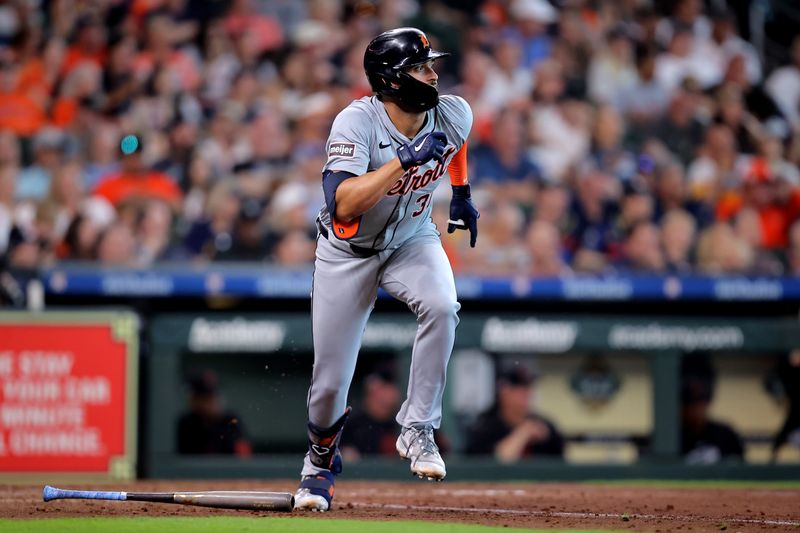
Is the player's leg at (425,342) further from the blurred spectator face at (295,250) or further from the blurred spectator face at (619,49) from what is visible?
the blurred spectator face at (619,49)

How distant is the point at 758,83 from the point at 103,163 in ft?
20.5

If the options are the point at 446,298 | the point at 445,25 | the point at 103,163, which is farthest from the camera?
the point at 445,25

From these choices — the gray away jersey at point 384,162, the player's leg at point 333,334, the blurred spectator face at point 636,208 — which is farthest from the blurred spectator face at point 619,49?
the player's leg at point 333,334

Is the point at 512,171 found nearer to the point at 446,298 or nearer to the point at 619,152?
the point at 619,152

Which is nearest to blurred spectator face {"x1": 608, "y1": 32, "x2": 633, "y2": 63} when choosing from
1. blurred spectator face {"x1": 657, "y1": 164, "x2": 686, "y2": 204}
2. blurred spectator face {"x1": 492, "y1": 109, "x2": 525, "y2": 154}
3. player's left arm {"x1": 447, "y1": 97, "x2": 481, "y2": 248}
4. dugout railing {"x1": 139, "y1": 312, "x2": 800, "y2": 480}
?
blurred spectator face {"x1": 492, "y1": 109, "x2": 525, "y2": 154}

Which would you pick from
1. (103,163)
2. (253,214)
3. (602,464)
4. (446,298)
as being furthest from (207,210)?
(446,298)

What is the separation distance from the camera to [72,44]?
10.7 metres

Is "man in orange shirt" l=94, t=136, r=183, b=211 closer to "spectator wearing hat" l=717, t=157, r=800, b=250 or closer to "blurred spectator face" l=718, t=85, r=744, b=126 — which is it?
"spectator wearing hat" l=717, t=157, r=800, b=250

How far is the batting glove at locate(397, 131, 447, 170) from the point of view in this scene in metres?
4.71

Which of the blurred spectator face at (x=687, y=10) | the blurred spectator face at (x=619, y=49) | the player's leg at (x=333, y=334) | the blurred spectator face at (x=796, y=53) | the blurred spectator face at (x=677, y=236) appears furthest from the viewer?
the blurred spectator face at (x=687, y=10)

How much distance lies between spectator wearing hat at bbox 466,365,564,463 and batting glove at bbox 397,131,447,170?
3.75m

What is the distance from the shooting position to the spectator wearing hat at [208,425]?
8.12m

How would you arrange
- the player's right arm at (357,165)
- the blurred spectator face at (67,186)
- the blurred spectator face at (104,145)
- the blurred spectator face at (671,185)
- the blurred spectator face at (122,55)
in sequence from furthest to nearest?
the blurred spectator face at (122,55), the blurred spectator face at (104,145), the blurred spectator face at (671,185), the blurred spectator face at (67,186), the player's right arm at (357,165)

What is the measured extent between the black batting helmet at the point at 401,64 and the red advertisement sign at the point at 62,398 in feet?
11.5
